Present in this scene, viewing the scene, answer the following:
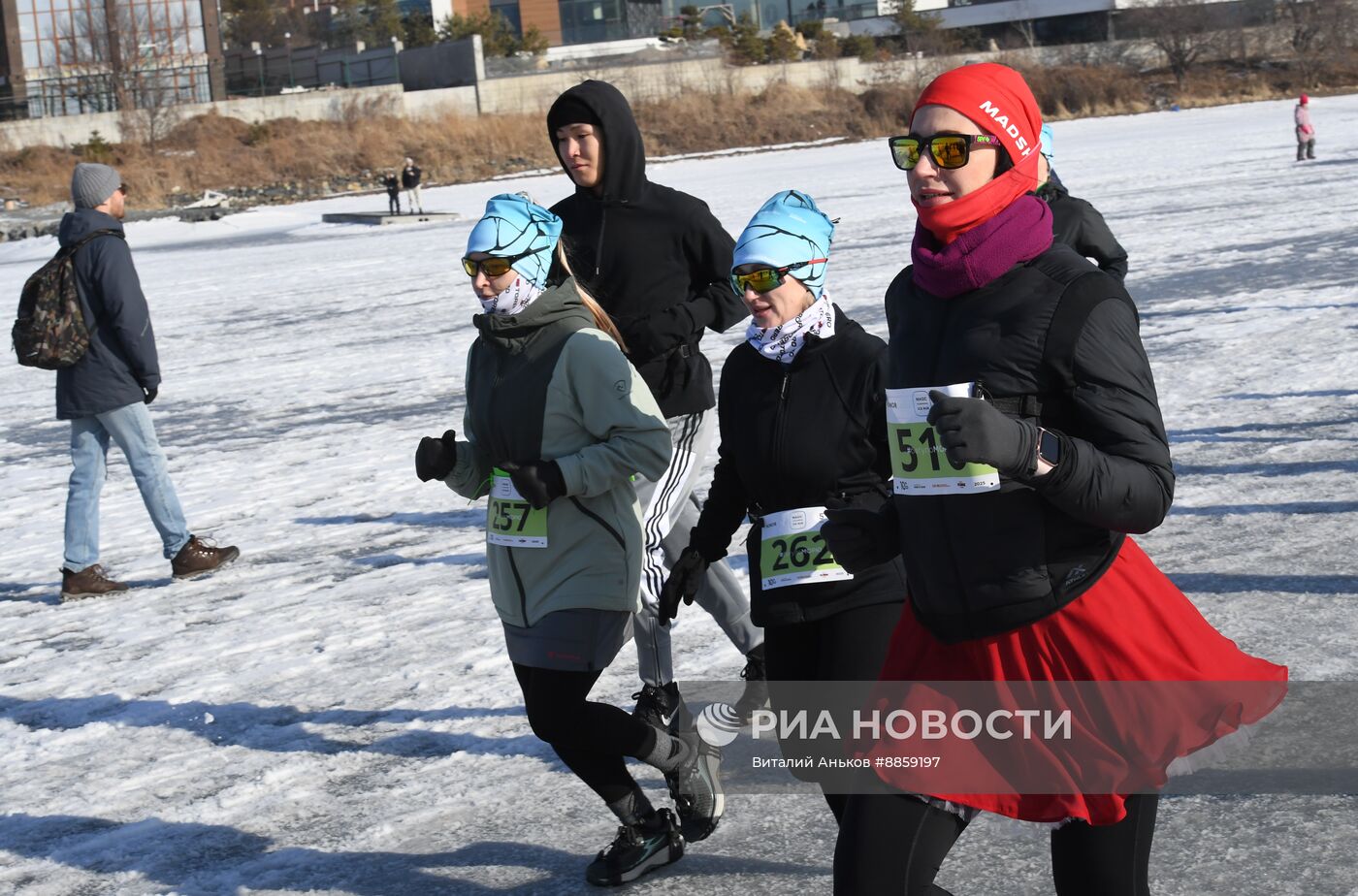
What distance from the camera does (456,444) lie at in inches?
156

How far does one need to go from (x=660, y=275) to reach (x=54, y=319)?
149 inches

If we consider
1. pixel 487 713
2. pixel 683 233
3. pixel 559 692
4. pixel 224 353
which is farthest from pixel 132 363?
pixel 224 353

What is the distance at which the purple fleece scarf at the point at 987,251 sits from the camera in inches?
98.0

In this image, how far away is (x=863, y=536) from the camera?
9.04 feet

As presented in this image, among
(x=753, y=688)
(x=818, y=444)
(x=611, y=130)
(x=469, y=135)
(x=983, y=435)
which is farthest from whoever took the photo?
(x=469, y=135)

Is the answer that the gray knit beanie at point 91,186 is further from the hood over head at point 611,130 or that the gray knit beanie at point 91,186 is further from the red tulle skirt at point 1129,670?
the red tulle skirt at point 1129,670

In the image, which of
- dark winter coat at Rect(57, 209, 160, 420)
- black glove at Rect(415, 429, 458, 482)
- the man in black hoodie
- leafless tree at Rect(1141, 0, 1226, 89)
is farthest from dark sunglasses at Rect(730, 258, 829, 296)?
leafless tree at Rect(1141, 0, 1226, 89)

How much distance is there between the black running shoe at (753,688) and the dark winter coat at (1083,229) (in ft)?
6.83

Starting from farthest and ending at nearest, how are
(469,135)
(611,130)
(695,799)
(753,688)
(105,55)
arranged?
(105,55) → (469,135) → (753,688) → (611,130) → (695,799)

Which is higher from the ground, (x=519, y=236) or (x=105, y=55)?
(x=105, y=55)

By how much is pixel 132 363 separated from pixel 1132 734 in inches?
234

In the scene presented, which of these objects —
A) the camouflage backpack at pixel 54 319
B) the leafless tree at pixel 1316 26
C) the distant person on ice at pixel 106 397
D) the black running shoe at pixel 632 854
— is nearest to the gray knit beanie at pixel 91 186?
the distant person on ice at pixel 106 397

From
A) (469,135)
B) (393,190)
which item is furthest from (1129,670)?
(469,135)

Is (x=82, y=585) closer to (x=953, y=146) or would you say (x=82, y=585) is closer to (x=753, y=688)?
(x=753, y=688)
